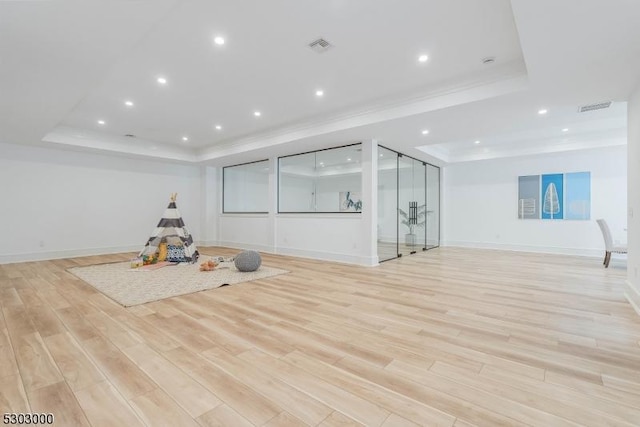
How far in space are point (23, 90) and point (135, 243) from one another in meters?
4.95

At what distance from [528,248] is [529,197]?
4.35 feet

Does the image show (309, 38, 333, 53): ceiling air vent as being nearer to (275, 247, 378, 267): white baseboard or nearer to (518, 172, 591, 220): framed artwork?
(275, 247, 378, 267): white baseboard

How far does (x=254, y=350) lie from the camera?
6.98 feet

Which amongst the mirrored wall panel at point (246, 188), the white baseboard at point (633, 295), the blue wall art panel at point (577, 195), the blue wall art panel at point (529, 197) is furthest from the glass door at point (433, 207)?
the white baseboard at point (633, 295)

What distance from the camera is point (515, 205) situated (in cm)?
773

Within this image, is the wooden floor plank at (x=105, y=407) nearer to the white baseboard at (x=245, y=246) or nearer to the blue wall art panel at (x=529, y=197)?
the white baseboard at (x=245, y=246)

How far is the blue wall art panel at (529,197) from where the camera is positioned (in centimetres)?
738

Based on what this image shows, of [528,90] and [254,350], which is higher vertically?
Result: [528,90]

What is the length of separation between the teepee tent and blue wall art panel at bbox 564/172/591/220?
8.75m

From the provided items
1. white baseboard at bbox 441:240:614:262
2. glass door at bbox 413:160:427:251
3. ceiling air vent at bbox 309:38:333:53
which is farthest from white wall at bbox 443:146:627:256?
ceiling air vent at bbox 309:38:333:53

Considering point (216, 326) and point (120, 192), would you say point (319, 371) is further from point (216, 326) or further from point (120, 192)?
point (120, 192)

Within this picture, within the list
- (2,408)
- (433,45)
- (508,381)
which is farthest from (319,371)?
(433,45)

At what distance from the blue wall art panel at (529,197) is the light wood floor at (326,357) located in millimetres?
4112

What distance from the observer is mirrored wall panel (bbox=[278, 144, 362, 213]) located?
6.12 meters
